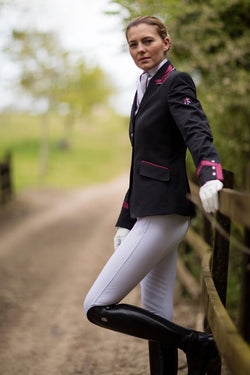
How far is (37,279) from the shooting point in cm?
620

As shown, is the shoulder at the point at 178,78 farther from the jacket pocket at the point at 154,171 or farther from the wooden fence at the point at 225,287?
the wooden fence at the point at 225,287

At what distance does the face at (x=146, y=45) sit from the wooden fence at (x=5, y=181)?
12050mm

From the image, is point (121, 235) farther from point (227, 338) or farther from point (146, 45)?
point (146, 45)

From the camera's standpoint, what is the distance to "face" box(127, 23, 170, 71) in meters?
2.16

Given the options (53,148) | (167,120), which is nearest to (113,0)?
(167,120)

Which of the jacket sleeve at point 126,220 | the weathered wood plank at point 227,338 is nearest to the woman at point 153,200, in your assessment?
the jacket sleeve at point 126,220

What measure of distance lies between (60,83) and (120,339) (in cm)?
2122

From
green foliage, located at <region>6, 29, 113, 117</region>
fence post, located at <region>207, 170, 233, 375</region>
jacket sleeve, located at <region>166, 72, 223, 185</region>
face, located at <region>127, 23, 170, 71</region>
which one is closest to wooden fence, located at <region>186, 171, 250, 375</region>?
fence post, located at <region>207, 170, 233, 375</region>

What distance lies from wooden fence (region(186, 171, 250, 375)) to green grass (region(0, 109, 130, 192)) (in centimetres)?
1340

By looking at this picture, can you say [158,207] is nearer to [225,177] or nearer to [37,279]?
[225,177]

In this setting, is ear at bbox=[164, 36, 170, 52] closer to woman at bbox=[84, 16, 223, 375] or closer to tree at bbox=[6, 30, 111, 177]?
woman at bbox=[84, 16, 223, 375]

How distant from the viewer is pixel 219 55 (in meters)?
4.91

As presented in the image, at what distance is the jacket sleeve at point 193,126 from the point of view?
1.82 m

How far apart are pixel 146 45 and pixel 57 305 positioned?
3.64 metres
